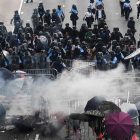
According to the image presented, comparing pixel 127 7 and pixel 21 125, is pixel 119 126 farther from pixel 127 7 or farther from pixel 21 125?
pixel 127 7

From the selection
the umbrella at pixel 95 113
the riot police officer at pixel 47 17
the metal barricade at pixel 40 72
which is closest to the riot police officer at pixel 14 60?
the metal barricade at pixel 40 72

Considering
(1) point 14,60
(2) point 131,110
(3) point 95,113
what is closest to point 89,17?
(1) point 14,60

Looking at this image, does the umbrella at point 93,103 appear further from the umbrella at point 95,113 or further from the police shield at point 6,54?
the police shield at point 6,54

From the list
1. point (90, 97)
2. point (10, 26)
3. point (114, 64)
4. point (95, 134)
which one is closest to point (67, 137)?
point (95, 134)

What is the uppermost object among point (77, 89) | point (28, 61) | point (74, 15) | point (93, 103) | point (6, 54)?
point (74, 15)

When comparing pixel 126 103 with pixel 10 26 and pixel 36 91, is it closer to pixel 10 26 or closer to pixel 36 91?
pixel 36 91

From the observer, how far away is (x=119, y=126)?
16047mm

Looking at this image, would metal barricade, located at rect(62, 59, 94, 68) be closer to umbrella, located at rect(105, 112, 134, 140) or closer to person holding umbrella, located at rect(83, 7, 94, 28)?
person holding umbrella, located at rect(83, 7, 94, 28)

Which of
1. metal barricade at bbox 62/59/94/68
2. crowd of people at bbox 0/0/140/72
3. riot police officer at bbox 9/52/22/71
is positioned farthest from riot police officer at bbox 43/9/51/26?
riot police officer at bbox 9/52/22/71

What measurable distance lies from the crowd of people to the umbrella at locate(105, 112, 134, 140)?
5.38 m

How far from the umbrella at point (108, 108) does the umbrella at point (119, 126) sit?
57 cm

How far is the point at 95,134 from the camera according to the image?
17.5 metres

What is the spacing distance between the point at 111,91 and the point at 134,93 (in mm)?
775

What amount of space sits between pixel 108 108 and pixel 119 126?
97 centimetres
